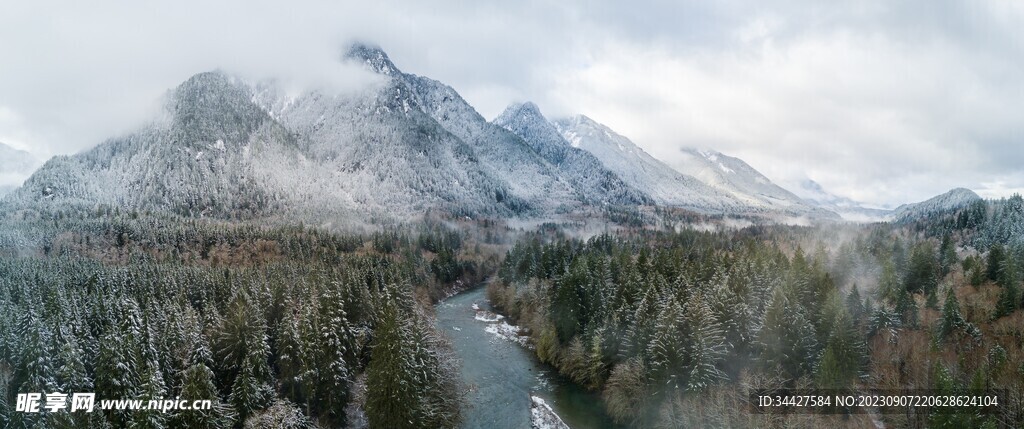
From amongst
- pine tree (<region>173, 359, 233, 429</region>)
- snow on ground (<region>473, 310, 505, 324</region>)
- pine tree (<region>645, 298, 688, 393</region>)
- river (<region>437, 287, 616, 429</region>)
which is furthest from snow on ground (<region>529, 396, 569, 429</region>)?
snow on ground (<region>473, 310, 505, 324</region>)

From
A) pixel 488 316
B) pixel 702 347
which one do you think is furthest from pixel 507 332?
pixel 702 347

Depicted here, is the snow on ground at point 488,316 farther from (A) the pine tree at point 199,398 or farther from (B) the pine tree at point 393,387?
(A) the pine tree at point 199,398

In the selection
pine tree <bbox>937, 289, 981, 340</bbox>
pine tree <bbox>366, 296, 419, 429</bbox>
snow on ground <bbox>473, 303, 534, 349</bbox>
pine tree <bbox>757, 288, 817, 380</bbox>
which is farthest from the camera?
snow on ground <bbox>473, 303, 534, 349</bbox>

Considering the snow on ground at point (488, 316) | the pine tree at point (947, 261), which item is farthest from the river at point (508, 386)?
the pine tree at point (947, 261)

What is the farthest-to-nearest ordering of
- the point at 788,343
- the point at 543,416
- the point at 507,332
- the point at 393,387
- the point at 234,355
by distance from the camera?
the point at 507,332, the point at 543,416, the point at 234,355, the point at 788,343, the point at 393,387

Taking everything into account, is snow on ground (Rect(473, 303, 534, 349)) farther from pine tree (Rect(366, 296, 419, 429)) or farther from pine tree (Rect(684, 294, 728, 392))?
pine tree (Rect(366, 296, 419, 429))

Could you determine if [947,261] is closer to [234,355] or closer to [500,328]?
[500,328]
